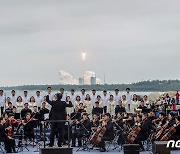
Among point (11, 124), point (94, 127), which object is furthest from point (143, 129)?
point (11, 124)

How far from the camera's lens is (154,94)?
4678 cm

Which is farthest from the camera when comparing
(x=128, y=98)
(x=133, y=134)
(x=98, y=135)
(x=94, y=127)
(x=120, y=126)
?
(x=128, y=98)

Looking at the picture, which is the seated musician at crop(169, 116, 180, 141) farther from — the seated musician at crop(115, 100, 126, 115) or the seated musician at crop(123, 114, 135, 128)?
the seated musician at crop(115, 100, 126, 115)

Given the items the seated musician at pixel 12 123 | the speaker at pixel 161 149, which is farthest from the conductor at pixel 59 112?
the speaker at pixel 161 149

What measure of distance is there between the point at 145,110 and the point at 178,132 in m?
4.16

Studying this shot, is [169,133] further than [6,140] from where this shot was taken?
No

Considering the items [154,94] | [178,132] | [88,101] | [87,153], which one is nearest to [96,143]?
[87,153]

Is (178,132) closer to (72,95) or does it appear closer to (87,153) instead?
(87,153)

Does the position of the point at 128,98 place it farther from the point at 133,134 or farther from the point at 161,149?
the point at 161,149

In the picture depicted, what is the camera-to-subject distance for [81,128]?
2144cm

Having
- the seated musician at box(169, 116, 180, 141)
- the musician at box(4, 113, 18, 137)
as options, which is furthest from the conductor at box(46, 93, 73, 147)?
the seated musician at box(169, 116, 180, 141)

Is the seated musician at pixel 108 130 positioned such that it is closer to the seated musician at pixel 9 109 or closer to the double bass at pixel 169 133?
the double bass at pixel 169 133

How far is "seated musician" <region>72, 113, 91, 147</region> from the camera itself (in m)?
21.2

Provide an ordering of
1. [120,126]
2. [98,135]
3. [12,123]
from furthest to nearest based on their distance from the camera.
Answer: [120,126]
[12,123]
[98,135]
